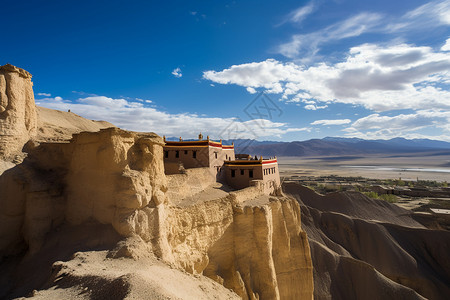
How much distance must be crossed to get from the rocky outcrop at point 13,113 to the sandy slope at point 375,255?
24.5 m

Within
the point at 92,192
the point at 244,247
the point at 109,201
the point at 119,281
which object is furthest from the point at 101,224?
the point at 244,247

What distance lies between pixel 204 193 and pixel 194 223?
4.03 m

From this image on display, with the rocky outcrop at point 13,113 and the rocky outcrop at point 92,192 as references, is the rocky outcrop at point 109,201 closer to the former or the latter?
the rocky outcrop at point 92,192

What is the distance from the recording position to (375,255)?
93.1ft

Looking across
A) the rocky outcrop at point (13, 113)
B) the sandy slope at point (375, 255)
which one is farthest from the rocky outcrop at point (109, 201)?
the sandy slope at point (375, 255)

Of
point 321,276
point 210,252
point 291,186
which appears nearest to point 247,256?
point 210,252

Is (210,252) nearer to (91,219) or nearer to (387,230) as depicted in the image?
(91,219)

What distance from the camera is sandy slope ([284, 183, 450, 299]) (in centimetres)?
2277

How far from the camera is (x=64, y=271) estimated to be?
21.0 feet

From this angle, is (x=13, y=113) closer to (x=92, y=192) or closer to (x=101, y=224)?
(x=92, y=192)

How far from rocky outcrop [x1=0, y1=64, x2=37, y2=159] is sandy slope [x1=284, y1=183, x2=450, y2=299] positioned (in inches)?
963

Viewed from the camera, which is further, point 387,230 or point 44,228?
point 387,230

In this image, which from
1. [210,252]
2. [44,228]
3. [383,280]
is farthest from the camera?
[383,280]

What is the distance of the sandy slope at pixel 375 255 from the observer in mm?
22766
